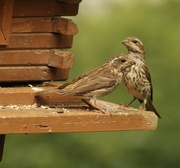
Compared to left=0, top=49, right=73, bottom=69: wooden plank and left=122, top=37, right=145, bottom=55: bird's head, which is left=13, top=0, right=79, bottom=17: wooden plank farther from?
left=122, top=37, right=145, bottom=55: bird's head

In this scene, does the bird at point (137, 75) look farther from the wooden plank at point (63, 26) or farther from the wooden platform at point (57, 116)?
the wooden platform at point (57, 116)

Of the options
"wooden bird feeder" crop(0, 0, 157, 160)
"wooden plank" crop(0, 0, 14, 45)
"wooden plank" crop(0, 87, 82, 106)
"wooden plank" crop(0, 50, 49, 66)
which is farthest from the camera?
"wooden plank" crop(0, 50, 49, 66)

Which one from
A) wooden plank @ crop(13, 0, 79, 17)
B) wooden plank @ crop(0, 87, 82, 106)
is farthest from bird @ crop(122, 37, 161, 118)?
wooden plank @ crop(0, 87, 82, 106)

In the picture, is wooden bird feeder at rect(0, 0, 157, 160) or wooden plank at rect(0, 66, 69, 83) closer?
wooden bird feeder at rect(0, 0, 157, 160)

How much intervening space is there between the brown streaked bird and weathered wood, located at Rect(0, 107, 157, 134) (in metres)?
0.22

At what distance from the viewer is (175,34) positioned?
16.8 metres

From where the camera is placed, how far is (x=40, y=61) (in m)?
13.7

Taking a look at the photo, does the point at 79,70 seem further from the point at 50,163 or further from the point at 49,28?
the point at 49,28

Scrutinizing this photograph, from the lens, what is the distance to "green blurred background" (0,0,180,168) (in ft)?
52.6

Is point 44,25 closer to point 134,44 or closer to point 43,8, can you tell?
point 43,8

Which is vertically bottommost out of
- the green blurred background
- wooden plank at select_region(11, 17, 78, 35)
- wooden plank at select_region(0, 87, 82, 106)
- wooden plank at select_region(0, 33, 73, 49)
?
the green blurred background

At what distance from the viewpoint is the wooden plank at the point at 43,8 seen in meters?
13.5

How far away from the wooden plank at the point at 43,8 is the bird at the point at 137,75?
123 centimetres

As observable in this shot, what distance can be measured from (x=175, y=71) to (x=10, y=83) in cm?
315
